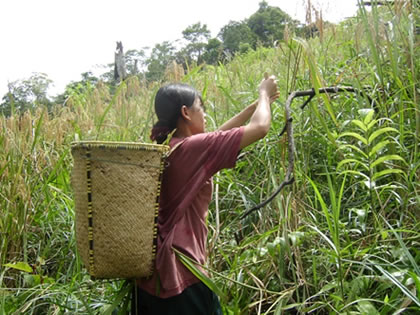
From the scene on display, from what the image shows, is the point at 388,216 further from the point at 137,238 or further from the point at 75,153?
the point at 75,153

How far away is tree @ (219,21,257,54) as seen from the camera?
36.8ft

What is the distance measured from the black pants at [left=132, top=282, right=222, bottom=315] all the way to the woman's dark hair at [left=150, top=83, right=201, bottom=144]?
0.63m

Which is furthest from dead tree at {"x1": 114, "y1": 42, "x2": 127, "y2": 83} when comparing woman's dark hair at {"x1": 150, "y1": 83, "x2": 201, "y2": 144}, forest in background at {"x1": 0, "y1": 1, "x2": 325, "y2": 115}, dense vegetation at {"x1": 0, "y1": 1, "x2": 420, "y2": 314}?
woman's dark hair at {"x1": 150, "y1": 83, "x2": 201, "y2": 144}

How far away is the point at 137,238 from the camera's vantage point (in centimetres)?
159

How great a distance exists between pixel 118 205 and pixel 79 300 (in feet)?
3.12

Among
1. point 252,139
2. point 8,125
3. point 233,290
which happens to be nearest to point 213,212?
point 233,290

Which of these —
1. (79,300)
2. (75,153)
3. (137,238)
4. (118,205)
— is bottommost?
(79,300)

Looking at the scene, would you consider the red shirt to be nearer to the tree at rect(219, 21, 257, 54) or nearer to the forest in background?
the forest in background

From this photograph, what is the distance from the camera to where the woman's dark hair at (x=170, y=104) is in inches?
73.4

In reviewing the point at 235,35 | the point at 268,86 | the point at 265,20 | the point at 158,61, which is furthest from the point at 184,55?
the point at 265,20

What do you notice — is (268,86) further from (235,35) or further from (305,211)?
(235,35)

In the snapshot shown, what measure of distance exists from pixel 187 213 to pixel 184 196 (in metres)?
0.08

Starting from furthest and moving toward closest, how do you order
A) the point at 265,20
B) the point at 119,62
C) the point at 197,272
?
the point at 265,20 → the point at 119,62 → the point at 197,272

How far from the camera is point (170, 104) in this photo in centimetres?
187
